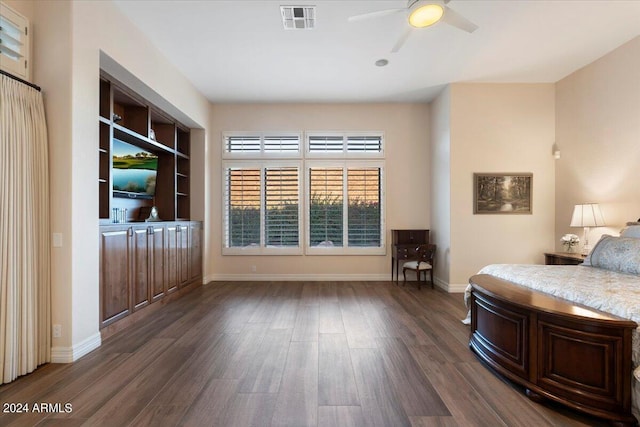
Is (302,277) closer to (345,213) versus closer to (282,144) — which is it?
(345,213)

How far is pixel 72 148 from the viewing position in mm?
2645

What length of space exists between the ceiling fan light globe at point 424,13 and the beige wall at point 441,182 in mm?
2560

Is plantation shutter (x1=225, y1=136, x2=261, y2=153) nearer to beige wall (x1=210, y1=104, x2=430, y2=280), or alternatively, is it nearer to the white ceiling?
beige wall (x1=210, y1=104, x2=430, y2=280)

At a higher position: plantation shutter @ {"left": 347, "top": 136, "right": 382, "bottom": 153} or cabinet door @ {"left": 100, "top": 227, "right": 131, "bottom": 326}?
plantation shutter @ {"left": 347, "top": 136, "right": 382, "bottom": 153}

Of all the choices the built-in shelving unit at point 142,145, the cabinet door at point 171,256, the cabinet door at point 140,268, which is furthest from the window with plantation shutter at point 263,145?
the cabinet door at point 140,268

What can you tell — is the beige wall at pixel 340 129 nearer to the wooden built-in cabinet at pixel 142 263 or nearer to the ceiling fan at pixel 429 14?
the wooden built-in cabinet at pixel 142 263

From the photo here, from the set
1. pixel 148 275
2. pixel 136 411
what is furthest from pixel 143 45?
pixel 136 411

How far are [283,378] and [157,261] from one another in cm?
273

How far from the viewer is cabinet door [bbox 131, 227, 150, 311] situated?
363cm

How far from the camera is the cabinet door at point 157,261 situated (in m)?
4.03

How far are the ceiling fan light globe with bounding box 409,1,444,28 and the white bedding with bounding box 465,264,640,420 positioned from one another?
8.16 ft

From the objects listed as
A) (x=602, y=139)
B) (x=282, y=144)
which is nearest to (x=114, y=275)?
(x=282, y=144)

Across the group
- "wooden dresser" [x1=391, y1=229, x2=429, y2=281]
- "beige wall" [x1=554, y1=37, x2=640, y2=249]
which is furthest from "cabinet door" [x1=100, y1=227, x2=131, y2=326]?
"beige wall" [x1=554, y1=37, x2=640, y2=249]

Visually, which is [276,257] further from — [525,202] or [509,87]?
[509,87]
